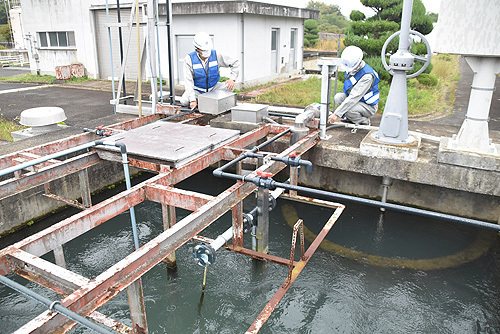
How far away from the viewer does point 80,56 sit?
17.2 meters

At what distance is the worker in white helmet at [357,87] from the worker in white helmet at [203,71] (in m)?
1.98

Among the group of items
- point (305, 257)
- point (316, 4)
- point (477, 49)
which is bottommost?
point (305, 257)

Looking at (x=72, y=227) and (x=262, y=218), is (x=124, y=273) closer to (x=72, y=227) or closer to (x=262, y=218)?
(x=72, y=227)

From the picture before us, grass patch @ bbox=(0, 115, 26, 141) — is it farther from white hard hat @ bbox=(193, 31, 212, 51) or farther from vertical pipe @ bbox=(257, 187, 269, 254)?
vertical pipe @ bbox=(257, 187, 269, 254)

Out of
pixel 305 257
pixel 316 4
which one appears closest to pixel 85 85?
pixel 305 257

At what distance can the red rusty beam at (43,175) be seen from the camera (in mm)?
4191

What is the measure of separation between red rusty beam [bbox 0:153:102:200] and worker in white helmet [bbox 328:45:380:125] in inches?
147

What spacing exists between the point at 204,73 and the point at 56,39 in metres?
14.1

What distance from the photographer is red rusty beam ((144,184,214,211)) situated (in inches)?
147

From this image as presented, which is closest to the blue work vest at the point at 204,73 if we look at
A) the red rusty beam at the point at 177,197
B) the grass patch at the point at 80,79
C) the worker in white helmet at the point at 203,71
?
the worker in white helmet at the point at 203,71

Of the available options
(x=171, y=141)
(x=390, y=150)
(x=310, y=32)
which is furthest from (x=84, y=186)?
(x=310, y=32)

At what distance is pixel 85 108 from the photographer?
36.6 feet

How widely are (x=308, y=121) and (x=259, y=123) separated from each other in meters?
0.77

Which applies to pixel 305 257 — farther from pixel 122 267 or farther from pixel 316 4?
pixel 316 4
